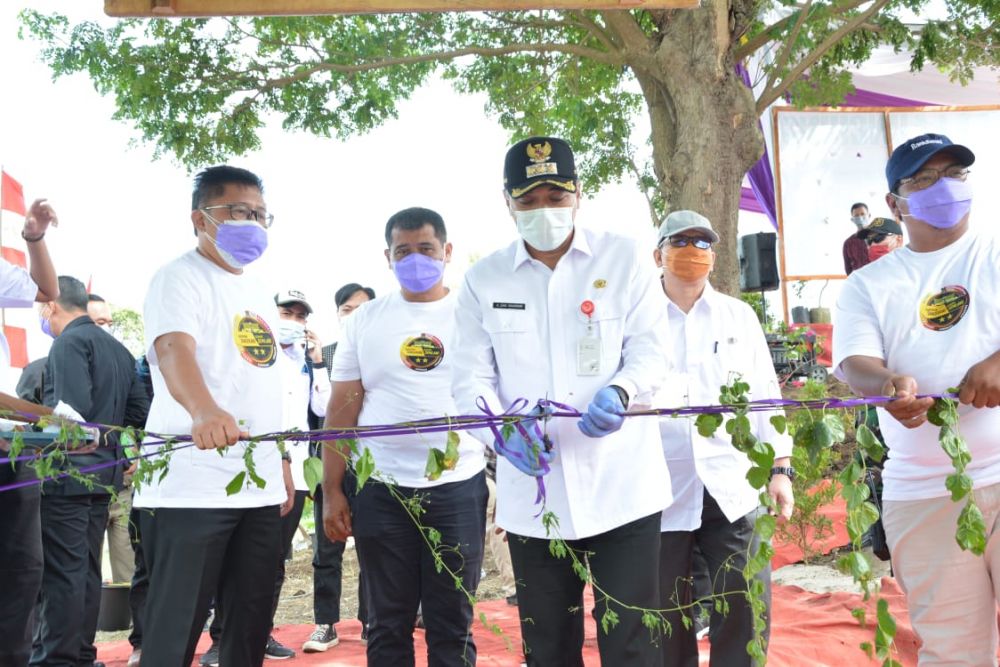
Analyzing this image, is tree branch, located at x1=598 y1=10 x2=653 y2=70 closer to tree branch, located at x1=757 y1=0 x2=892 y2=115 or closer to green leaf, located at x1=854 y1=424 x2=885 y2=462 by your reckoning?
tree branch, located at x1=757 y1=0 x2=892 y2=115

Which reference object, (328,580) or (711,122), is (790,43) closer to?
(711,122)

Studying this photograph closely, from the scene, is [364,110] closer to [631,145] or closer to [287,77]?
[287,77]

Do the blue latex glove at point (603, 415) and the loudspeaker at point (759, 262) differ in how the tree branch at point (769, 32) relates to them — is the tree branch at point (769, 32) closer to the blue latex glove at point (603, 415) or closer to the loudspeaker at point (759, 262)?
the loudspeaker at point (759, 262)

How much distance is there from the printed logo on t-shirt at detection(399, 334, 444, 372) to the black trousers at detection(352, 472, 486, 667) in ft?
1.51

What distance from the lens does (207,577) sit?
3.07 metres

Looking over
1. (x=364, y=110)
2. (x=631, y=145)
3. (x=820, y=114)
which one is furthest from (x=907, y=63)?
(x=364, y=110)

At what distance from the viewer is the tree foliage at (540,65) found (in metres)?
8.29

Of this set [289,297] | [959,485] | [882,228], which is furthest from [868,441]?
[882,228]

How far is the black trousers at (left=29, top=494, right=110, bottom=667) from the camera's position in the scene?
441cm

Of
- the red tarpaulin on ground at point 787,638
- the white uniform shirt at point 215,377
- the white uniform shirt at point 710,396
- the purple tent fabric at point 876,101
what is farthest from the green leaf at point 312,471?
the purple tent fabric at point 876,101

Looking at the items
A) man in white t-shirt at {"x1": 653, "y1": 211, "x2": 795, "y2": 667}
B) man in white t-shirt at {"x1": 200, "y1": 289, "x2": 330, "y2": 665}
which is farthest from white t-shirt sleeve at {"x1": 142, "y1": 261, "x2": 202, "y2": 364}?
man in white t-shirt at {"x1": 200, "y1": 289, "x2": 330, "y2": 665}

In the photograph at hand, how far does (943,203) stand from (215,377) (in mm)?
2247

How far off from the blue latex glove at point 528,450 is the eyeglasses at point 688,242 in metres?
1.47

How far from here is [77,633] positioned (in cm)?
444
